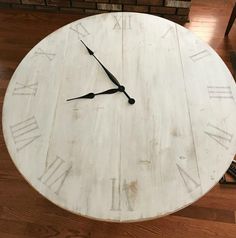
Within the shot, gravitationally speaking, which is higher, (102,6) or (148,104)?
(148,104)

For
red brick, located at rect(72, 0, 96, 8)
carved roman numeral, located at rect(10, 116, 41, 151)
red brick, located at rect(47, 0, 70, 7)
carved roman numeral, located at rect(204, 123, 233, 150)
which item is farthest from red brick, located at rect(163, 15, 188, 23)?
carved roman numeral, located at rect(10, 116, 41, 151)

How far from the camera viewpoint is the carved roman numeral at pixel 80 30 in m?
1.25

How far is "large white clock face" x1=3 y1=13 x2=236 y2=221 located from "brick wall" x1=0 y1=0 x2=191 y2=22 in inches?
33.6

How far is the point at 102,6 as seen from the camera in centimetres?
210

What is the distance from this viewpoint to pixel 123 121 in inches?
39.1

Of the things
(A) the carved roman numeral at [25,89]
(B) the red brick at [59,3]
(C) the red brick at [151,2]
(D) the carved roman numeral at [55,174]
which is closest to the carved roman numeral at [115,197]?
(D) the carved roman numeral at [55,174]

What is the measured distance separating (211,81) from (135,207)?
1.84ft

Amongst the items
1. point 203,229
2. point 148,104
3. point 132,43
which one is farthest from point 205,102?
point 203,229

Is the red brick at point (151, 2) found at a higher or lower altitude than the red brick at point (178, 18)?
higher

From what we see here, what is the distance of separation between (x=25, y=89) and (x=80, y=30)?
1.28 feet

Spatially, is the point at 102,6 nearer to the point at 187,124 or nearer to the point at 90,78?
the point at 90,78

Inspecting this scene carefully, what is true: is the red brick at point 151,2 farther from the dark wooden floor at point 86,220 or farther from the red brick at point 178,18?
the dark wooden floor at point 86,220

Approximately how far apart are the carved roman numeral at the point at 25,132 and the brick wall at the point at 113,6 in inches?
54.7

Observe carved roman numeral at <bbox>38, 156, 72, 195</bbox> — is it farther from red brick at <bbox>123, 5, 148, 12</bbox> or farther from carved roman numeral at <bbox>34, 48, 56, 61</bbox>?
red brick at <bbox>123, 5, 148, 12</bbox>
